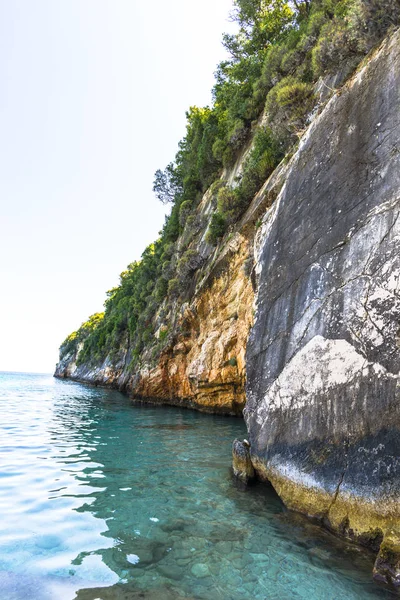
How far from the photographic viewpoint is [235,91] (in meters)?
22.2

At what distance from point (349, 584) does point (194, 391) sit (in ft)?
53.5

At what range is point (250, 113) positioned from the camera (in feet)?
64.2

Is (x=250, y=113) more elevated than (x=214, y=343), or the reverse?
(x=250, y=113)

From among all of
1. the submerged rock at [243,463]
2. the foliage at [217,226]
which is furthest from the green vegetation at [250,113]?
the submerged rock at [243,463]

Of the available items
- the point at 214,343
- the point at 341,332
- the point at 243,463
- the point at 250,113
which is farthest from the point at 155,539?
the point at 250,113

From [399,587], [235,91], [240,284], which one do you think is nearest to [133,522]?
[399,587]

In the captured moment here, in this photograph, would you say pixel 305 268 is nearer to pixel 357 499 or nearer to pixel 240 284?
pixel 357 499

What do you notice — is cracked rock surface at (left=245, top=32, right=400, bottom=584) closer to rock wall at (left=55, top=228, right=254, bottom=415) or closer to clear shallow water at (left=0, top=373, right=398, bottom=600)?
clear shallow water at (left=0, top=373, right=398, bottom=600)

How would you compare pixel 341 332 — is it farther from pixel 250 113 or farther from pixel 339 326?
pixel 250 113

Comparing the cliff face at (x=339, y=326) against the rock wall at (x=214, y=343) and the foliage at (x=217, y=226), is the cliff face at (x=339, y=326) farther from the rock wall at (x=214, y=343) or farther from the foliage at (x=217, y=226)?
the foliage at (x=217, y=226)

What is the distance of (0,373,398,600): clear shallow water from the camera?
3.35 m

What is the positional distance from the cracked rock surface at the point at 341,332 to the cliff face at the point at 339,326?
0.02 meters

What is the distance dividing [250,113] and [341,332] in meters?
18.7

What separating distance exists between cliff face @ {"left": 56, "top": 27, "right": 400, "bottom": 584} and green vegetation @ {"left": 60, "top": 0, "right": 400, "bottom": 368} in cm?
248
